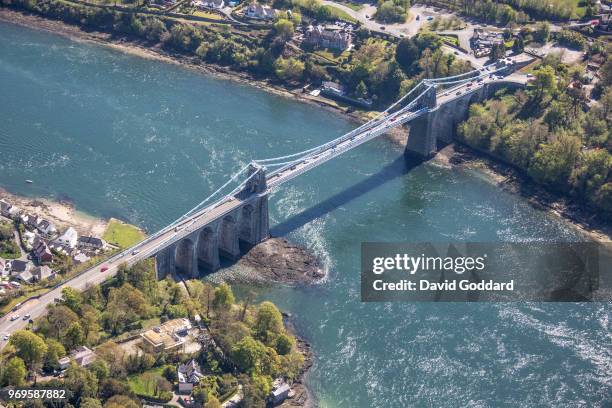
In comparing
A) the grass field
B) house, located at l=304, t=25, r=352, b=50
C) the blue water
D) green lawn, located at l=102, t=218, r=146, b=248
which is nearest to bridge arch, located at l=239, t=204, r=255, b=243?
the blue water

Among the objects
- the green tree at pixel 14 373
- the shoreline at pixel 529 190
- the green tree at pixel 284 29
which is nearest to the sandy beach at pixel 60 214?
the green tree at pixel 14 373

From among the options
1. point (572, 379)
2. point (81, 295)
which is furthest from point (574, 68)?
point (81, 295)

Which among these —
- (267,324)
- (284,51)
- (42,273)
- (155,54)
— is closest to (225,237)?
(267,324)

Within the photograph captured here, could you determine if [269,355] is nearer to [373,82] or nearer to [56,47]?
[373,82]

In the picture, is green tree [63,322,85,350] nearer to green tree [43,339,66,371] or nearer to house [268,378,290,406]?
green tree [43,339,66,371]

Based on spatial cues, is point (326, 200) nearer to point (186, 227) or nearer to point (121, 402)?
point (186, 227)

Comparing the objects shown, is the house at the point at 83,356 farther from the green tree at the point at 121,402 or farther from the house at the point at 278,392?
the house at the point at 278,392
